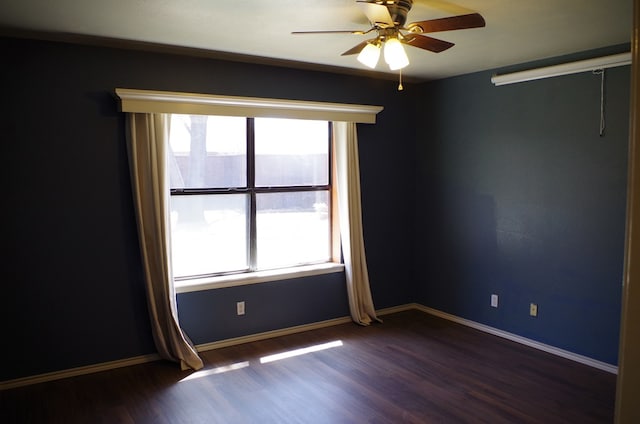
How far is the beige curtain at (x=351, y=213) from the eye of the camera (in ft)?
15.5

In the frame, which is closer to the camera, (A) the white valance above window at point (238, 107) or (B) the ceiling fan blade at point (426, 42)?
(B) the ceiling fan blade at point (426, 42)

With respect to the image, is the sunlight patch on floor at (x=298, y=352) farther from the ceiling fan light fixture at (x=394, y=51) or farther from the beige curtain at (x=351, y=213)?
the ceiling fan light fixture at (x=394, y=51)

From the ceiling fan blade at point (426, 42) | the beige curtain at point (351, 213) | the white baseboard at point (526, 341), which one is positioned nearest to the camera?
the ceiling fan blade at point (426, 42)

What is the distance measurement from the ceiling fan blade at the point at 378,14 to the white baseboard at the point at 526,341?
118 inches

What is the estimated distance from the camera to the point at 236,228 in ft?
14.4

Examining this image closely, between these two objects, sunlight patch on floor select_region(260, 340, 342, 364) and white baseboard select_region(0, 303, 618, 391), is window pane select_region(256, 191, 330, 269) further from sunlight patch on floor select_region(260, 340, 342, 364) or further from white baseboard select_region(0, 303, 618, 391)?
sunlight patch on floor select_region(260, 340, 342, 364)

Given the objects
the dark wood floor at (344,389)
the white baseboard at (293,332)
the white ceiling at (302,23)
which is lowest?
the dark wood floor at (344,389)

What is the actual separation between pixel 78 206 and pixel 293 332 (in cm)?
213

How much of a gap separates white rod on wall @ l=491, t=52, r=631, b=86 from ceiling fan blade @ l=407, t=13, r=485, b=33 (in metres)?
1.74

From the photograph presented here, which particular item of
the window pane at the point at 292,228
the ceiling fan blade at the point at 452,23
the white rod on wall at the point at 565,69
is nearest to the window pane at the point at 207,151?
the window pane at the point at 292,228

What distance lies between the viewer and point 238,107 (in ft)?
13.4

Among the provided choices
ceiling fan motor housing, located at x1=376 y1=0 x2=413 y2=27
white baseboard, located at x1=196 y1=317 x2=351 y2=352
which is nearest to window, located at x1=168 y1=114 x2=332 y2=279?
white baseboard, located at x1=196 y1=317 x2=351 y2=352

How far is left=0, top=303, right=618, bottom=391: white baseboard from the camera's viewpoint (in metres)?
3.52

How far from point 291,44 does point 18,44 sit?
1.83 m
